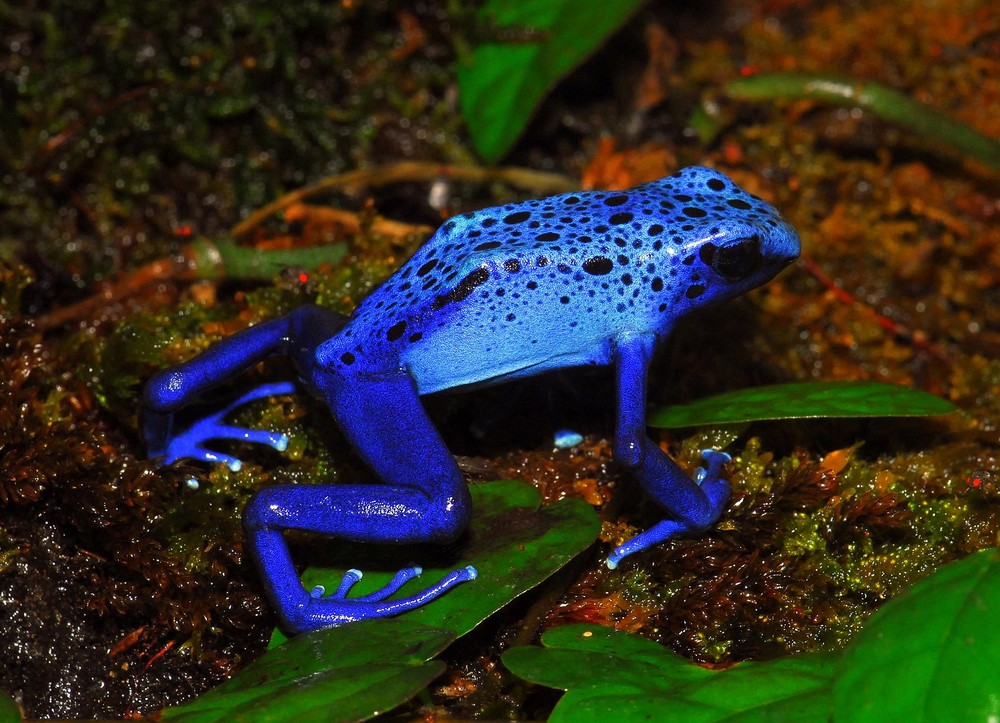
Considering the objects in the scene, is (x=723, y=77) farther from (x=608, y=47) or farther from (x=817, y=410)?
(x=817, y=410)

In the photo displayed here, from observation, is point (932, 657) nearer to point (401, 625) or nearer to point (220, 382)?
point (401, 625)

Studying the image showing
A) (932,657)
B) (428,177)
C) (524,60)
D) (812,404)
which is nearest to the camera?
(932,657)

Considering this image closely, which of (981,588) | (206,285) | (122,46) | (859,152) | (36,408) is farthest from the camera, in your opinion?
(859,152)

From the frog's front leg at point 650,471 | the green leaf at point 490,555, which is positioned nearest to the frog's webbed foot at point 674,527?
the frog's front leg at point 650,471

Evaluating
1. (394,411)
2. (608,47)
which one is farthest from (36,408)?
Result: (608,47)

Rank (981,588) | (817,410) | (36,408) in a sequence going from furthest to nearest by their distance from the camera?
(36,408) < (817,410) < (981,588)

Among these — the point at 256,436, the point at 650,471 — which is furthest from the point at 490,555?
the point at 256,436

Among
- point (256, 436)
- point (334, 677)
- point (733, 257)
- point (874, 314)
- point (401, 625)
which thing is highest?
point (733, 257)
